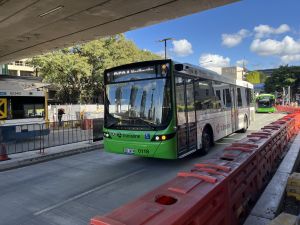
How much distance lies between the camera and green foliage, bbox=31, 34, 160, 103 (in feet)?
95.6

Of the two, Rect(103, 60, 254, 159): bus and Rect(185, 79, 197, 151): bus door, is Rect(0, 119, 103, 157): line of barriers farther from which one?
Rect(185, 79, 197, 151): bus door

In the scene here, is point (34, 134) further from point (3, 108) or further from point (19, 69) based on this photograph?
point (19, 69)

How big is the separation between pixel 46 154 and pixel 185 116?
5621 millimetres

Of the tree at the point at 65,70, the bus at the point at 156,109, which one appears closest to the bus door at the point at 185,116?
the bus at the point at 156,109

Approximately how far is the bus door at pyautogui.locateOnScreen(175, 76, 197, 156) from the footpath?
5076 millimetres

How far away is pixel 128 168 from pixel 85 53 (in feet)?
83.2

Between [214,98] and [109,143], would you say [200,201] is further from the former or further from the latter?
[214,98]

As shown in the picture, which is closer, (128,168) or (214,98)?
(128,168)

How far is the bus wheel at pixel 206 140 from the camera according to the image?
9.70m

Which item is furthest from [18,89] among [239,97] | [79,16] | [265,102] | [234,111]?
[265,102]

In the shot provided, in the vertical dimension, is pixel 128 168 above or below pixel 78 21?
below

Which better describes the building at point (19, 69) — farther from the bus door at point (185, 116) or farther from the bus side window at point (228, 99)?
the bus door at point (185, 116)

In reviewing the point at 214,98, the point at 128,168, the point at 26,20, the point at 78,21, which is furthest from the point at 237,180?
the point at 26,20

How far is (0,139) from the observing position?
1250 cm
